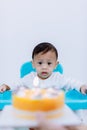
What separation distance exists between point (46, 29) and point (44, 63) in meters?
0.68

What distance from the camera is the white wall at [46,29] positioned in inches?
87.7

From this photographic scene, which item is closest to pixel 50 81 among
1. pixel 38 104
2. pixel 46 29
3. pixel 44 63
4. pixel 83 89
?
pixel 44 63

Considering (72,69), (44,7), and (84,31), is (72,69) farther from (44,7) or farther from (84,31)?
(44,7)

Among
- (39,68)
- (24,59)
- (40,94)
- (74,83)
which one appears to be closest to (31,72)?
(39,68)

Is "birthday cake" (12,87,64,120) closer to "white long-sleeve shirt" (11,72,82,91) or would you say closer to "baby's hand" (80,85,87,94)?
"baby's hand" (80,85,87,94)

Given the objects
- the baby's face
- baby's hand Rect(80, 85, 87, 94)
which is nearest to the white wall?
the baby's face

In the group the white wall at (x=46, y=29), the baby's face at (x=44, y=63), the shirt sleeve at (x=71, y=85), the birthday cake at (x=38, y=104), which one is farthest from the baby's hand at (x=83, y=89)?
the white wall at (x=46, y=29)

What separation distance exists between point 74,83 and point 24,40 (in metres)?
0.77

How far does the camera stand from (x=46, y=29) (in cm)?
224

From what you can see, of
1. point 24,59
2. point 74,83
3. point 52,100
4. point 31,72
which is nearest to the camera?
point 52,100

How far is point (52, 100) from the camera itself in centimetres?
72

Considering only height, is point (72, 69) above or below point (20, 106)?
above

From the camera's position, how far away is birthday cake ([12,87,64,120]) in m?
0.72

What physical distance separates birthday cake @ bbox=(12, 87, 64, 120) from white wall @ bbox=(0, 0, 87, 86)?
57.6 inches
